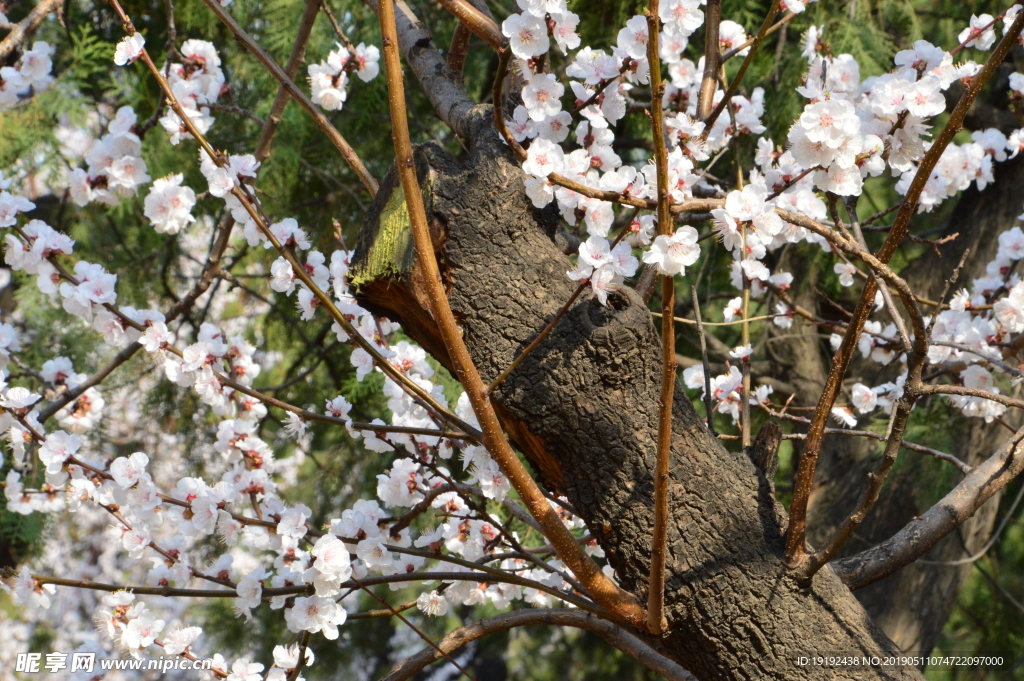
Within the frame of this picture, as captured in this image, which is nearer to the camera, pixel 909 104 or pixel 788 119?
pixel 909 104

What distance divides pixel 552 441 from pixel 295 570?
604 millimetres

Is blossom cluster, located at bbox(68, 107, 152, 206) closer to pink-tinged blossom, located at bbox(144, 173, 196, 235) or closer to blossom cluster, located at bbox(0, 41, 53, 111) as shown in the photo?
pink-tinged blossom, located at bbox(144, 173, 196, 235)

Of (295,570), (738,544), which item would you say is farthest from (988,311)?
(295,570)

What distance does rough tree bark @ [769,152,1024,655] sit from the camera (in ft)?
7.32

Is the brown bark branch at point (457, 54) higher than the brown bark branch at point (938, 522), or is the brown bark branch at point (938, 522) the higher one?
the brown bark branch at point (457, 54)

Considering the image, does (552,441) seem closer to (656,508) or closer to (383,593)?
(656,508)

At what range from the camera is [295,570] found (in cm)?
135

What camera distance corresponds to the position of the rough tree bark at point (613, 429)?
975 mm

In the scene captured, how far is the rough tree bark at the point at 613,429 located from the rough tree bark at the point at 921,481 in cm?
132

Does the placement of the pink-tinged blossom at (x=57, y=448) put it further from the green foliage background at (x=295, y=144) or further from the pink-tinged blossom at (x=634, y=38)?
the pink-tinged blossom at (x=634, y=38)

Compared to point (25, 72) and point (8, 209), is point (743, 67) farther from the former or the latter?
point (25, 72)

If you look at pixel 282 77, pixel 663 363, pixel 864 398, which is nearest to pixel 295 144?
pixel 282 77

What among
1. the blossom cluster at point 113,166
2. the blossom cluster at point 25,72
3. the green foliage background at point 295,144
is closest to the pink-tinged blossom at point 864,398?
the green foliage background at point 295,144

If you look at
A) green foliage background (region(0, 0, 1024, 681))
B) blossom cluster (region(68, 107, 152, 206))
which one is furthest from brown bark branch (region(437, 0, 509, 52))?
green foliage background (region(0, 0, 1024, 681))
